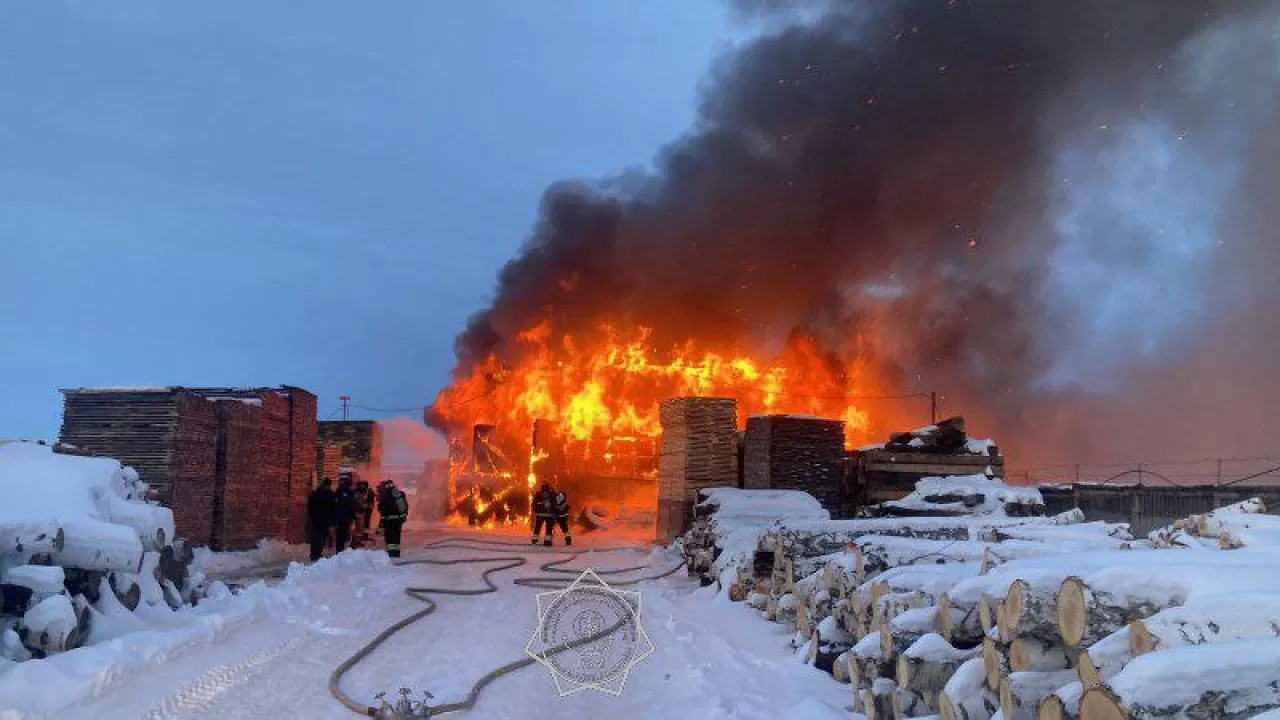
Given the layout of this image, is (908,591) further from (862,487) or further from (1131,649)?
(862,487)

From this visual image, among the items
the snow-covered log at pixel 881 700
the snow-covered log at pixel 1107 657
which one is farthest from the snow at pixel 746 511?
the snow-covered log at pixel 1107 657

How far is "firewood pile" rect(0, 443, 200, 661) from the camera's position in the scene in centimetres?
734

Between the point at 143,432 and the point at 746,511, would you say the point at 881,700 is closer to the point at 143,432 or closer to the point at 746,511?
the point at 746,511

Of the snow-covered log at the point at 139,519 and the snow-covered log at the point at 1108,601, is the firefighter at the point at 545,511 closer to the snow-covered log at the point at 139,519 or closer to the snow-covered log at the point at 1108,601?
the snow-covered log at the point at 139,519

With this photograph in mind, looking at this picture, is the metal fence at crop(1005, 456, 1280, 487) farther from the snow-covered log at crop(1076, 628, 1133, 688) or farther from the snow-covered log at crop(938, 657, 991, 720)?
the snow-covered log at crop(1076, 628, 1133, 688)

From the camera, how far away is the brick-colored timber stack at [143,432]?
15031 mm

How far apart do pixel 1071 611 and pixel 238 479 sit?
1605 cm

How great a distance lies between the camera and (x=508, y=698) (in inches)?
283

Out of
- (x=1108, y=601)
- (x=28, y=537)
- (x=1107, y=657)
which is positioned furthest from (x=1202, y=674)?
(x=28, y=537)

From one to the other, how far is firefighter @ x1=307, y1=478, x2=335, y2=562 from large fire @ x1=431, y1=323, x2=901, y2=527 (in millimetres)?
16567

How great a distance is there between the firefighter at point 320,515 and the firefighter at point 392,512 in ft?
3.19

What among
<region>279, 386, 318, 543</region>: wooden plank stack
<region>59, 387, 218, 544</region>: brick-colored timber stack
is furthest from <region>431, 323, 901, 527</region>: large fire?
<region>59, 387, 218, 544</region>: brick-colored timber stack

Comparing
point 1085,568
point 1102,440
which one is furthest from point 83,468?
point 1102,440

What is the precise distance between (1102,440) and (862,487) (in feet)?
87.0
